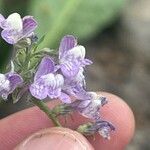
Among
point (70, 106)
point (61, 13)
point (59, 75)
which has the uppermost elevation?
point (59, 75)

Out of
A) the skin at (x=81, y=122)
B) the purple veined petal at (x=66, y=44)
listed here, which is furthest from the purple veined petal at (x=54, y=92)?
the skin at (x=81, y=122)

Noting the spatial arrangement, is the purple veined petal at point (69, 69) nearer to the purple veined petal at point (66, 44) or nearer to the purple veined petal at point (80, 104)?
the purple veined petal at point (66, 44)

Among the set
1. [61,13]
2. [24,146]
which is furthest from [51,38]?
[24,146]

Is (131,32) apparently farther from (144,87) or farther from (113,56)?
(144,87)

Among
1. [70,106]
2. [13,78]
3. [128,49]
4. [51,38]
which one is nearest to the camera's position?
[13,78]

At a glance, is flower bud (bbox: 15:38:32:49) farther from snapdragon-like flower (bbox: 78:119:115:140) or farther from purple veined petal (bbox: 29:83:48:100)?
snapdragon-like flower (bbox: 78:119:115:140)
